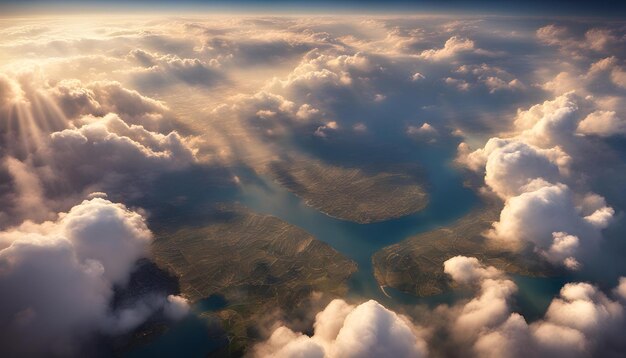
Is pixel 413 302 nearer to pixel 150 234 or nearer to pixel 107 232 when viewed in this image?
pixel 107 232

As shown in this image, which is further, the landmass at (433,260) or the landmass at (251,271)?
the landmass at (433,260)

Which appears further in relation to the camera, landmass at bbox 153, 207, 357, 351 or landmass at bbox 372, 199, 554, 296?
landmass at bbox 372, 199, 554, 296

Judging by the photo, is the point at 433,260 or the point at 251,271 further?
the point at 433,260

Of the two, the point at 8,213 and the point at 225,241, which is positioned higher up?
the point at 8,213

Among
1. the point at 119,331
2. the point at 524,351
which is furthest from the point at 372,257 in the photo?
the point at 119,331
